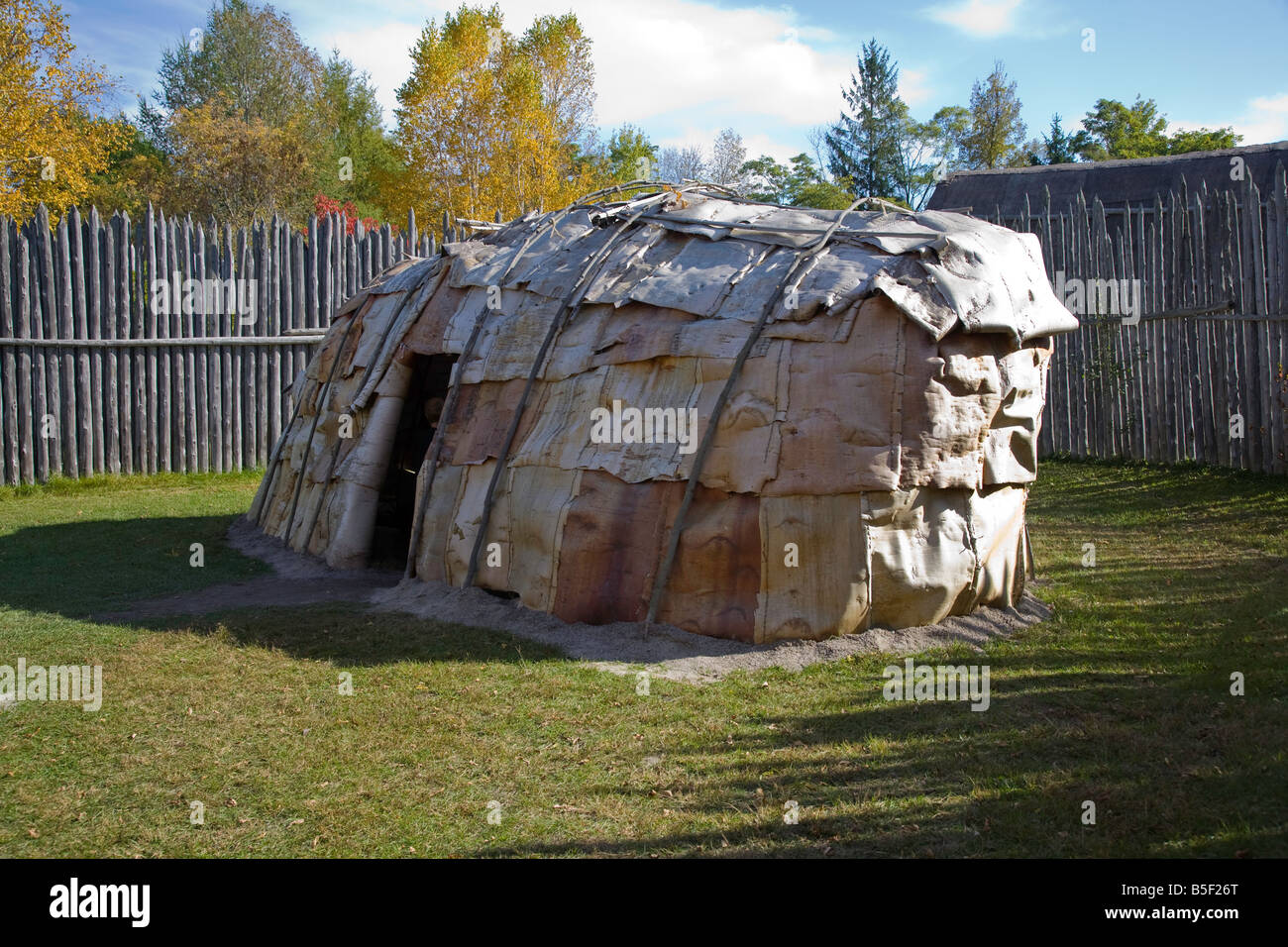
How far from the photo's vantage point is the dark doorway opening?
32.6ft

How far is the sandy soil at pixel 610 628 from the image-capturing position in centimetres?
660

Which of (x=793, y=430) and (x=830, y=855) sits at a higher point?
(x=793, y=430)

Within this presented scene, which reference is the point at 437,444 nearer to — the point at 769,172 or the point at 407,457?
the point at 407,457

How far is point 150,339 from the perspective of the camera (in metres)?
14.8

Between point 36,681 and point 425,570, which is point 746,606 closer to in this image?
point 425,570

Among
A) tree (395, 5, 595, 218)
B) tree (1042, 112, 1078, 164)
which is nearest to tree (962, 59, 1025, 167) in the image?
tree (1042, 112, 1078, 164)

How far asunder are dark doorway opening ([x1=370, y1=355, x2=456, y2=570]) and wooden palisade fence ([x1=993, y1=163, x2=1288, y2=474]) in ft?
29.2

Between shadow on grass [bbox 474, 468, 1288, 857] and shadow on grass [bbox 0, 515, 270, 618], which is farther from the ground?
shadow on grass [bbox 0, 515, 270, 618]

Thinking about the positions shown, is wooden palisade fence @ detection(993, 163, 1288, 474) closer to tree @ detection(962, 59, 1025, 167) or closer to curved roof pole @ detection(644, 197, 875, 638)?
curved roof pole @ detection(644, 197, 875, 638)

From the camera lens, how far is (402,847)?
13.6ft

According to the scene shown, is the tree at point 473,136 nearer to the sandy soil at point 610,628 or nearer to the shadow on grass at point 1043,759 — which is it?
the sandy soil at point 610,628
